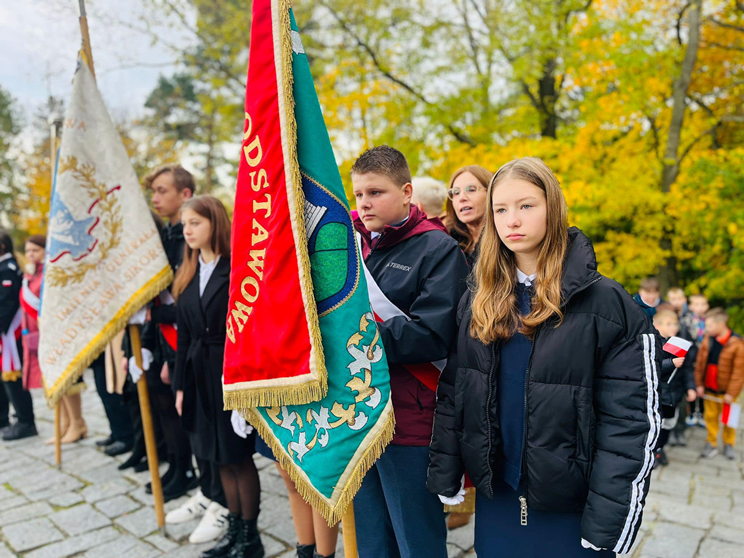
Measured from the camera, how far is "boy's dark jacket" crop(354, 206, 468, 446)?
80.4 inches

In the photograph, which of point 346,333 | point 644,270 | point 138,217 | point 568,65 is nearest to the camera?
point 346,333

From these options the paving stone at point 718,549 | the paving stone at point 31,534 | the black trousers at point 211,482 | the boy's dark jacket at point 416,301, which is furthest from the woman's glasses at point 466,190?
the paving stone at point 31,534

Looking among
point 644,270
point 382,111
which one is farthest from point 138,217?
point 644,270

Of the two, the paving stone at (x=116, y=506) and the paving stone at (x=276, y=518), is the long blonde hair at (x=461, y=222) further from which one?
the paving stone at (x=116, y=506)

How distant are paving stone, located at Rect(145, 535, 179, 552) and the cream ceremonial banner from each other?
1.16m

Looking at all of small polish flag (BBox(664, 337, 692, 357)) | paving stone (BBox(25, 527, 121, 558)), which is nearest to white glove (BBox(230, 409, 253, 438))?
paving stone (BBox(25, 527, 121, 558))

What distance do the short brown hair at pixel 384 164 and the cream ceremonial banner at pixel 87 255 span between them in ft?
6.21

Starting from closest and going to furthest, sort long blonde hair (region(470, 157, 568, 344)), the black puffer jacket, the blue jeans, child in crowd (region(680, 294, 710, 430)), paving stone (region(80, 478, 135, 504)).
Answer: the black puffer jacket, long blonde hair (region(470, 157, 568, 344)), the blue jeans, paving stone (region(80, 478, 135, 504)), child in crowd (region(680, 294, 710, 430))

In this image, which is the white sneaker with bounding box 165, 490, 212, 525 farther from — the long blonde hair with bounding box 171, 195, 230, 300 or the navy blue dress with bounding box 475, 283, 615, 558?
the navy blue dress with bounding box 475, 283, 615, 558

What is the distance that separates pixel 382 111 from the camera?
9.05 meters

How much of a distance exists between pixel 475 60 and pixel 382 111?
2.45 metres

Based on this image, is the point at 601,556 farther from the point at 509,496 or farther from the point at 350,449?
the point at 350,449

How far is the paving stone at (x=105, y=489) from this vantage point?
4.15 metres

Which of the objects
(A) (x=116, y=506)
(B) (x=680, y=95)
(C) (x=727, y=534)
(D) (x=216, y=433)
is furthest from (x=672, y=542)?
(B) (x=680, y=95)
